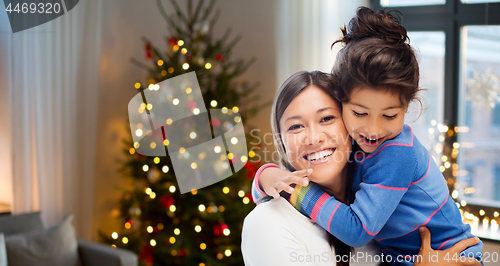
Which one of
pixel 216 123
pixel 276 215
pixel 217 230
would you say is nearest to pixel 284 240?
pixel 276 215

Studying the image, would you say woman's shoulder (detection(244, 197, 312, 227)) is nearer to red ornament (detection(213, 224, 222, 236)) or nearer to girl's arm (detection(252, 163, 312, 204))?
girl's arm (detection(252, 163, 312, 204))

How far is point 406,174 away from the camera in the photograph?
69cm

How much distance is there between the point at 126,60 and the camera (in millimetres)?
3070

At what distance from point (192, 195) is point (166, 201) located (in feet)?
0.60

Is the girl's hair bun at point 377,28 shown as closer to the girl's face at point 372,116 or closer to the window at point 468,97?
the girl's face at point 372,116

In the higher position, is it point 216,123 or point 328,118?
point 328,118

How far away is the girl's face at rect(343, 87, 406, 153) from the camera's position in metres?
0.66

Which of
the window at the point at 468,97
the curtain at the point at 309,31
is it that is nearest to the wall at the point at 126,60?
the curtain at the point at 309,31

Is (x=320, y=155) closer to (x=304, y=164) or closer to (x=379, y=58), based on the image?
(x=304, y=164)

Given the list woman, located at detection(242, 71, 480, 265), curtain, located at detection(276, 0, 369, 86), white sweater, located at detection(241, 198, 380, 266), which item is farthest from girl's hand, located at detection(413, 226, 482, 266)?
curtain, located at detection(276, 0, 369, 86)

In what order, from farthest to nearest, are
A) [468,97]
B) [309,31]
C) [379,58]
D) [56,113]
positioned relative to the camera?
[56,113] < [468,97] < [309,31] < [379,58]

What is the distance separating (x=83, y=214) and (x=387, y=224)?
2719mm

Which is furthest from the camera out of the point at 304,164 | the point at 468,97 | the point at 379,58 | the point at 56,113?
the point at 56,113

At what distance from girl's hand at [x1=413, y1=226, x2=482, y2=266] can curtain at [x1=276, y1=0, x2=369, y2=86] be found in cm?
112
